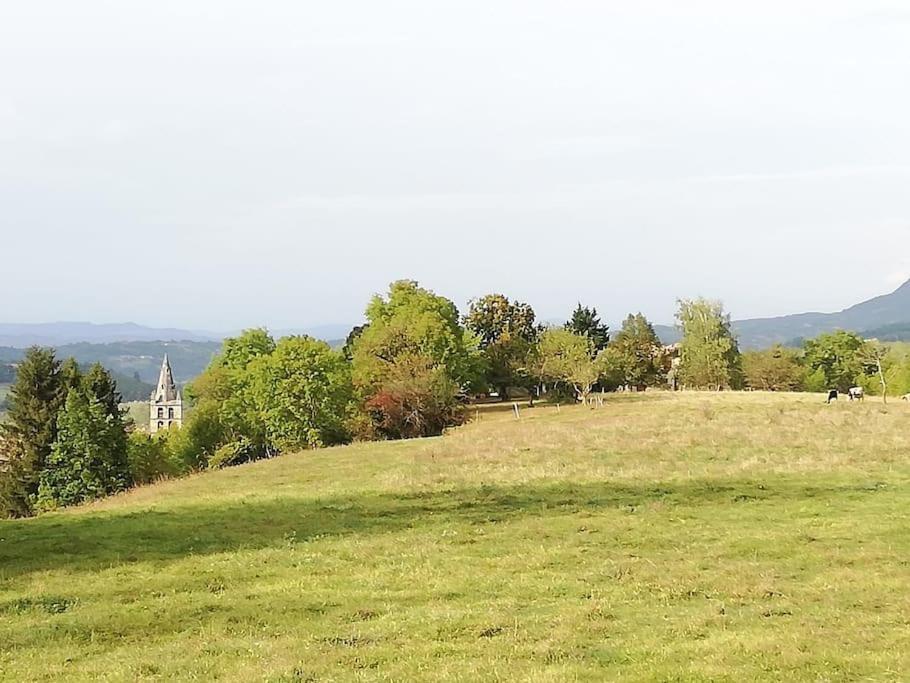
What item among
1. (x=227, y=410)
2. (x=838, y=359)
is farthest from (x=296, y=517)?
(x=838, y=359)

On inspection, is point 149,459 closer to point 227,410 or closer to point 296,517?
point 227,410

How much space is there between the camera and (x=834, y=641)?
43.2 ft

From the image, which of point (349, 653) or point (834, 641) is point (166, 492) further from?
point (834, 641)

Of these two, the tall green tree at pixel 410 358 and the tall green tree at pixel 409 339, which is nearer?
the tall green tree at pixel 410 358

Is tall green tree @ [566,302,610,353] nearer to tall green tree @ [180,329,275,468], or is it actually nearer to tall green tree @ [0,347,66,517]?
tall green tree @ [180,329,275,468]

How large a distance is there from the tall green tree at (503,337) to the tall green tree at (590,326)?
6013 mm

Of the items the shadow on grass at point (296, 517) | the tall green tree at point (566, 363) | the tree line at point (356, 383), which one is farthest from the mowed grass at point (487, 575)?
the tall green tree at point (566, 363)

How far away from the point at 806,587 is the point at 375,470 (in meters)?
27.3

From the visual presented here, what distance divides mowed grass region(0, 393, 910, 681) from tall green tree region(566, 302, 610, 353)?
80682mm

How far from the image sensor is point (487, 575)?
64.5 feet

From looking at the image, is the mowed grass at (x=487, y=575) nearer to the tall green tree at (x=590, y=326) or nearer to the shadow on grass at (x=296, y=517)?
the shadow on grass at (x=296, y=517)

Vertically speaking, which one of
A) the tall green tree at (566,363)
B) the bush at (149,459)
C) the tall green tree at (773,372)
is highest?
the tall green tree at (566,363)

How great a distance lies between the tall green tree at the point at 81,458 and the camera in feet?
206

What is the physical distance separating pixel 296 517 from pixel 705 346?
95830 millimetres
